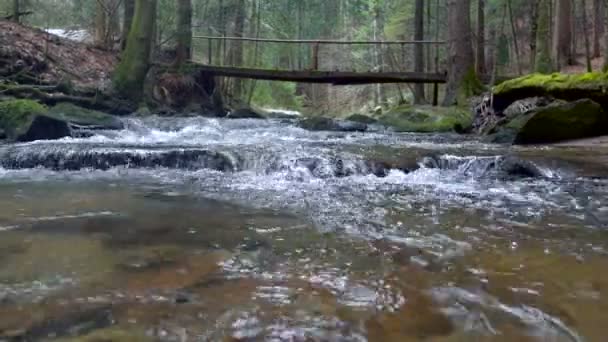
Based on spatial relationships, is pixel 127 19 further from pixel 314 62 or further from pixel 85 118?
pixel 85 118

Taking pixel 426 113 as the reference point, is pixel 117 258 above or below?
below

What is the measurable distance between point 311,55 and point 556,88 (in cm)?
1449

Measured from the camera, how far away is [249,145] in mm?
8430

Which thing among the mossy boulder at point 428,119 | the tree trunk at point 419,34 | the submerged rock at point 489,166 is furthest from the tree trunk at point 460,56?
the submerged rock at point 489,166

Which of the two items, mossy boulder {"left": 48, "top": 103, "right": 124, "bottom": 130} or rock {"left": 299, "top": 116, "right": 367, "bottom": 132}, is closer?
mossy boulder {"left": 48, "top": 103, "right": 124, "bottom": 130}

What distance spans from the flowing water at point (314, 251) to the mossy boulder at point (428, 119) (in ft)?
15.2

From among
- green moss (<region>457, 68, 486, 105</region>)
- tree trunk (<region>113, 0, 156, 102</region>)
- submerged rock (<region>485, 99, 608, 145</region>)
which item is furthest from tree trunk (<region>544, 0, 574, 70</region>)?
tree trunk (<region>113, 0, 156, 102</region>)

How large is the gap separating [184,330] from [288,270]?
84 cm

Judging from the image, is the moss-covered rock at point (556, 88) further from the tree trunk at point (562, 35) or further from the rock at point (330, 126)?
the tree trunk at point (562, 35)

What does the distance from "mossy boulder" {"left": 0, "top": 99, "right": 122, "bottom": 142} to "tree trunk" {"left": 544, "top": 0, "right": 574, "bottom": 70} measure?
441 inches

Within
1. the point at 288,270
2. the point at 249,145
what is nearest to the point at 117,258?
the point at 288,270

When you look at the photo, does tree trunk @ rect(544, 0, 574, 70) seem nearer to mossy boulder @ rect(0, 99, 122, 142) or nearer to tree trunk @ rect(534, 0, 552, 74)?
tree trunk @ rect(534, 0, 552, 74)

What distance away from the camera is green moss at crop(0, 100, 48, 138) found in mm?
9086

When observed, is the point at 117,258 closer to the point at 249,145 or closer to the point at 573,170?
the point at 573,170
